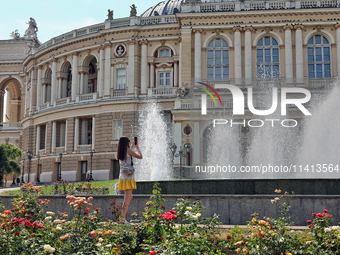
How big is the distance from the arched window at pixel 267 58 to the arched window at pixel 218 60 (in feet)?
10.2

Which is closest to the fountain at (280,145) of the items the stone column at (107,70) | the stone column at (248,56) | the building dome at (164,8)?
the stone column at (248,56)

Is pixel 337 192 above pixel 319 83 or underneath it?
underneath

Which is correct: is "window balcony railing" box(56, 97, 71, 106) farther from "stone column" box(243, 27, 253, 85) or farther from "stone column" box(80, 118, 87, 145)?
"stone column" box(243, 27, 253, 85)

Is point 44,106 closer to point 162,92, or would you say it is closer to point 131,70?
point 131,70

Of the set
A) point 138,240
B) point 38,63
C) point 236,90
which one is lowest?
point 138,240

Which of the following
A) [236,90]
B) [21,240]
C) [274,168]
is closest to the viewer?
[21,240]

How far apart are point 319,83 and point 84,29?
26162 millimetres

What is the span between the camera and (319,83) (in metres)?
37.5

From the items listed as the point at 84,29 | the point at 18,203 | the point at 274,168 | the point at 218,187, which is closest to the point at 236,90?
the point at 274,168

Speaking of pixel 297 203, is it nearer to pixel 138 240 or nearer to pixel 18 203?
pixel 138 240

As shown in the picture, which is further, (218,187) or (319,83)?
(319,83)

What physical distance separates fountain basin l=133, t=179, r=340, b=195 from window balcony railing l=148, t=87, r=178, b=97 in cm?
2819

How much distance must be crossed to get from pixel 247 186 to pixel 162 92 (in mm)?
30095

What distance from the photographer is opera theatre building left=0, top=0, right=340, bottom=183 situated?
38.8 meters
